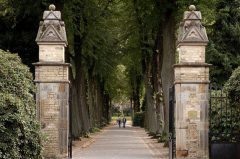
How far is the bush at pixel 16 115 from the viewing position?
1174 centimetres

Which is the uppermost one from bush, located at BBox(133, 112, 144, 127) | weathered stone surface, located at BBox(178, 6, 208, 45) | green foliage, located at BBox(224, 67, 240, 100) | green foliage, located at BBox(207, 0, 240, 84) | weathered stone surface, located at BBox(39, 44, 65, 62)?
green foliage, located at BBox(207, 0, 240, 84)

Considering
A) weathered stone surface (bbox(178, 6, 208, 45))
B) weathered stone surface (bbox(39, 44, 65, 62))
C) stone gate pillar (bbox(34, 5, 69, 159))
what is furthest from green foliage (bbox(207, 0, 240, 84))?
stone gate pillar (bbox(34, 5, 69, 159))

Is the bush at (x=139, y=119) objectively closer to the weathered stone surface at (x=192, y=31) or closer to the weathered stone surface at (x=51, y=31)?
the weathered stone surface at (x=192, y=31)

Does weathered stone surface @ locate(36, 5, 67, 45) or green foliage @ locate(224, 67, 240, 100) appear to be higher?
weathered stone surface @ locate(36, 5, 67, 45)

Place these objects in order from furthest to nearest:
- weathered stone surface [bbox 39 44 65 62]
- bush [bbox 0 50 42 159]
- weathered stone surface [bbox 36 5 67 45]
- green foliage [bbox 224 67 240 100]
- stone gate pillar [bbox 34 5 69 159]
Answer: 1. weathered stone surface [bbox 36 5 67 45]
2. weathered stone surface [bbox 39 44 65 62]
3. stone gate pillar [bbox 34 5 69 159]
4. green foliage [bbox 224 67 240 100]
5. bush [bbox 0 50 42 159]

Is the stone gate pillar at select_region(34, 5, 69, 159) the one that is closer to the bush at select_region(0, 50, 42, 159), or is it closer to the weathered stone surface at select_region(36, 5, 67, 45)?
the weathered stone surface at select_region(36, 5, 67, 45)

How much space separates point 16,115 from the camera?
39.0 ft

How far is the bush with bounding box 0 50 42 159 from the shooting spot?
11742 mm

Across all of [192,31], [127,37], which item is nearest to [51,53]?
[192,31]

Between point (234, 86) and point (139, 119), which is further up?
point (234, 86)

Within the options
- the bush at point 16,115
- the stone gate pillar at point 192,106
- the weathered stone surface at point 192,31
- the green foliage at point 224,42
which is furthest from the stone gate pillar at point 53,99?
the green foliage at point 224,42

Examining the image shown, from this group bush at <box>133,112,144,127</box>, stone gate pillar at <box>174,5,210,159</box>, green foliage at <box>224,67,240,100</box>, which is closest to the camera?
green foliage at <box>224,67,240,100</box>

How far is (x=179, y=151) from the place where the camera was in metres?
18.0

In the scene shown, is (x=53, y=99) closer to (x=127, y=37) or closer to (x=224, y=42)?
(x=127, y=37)
